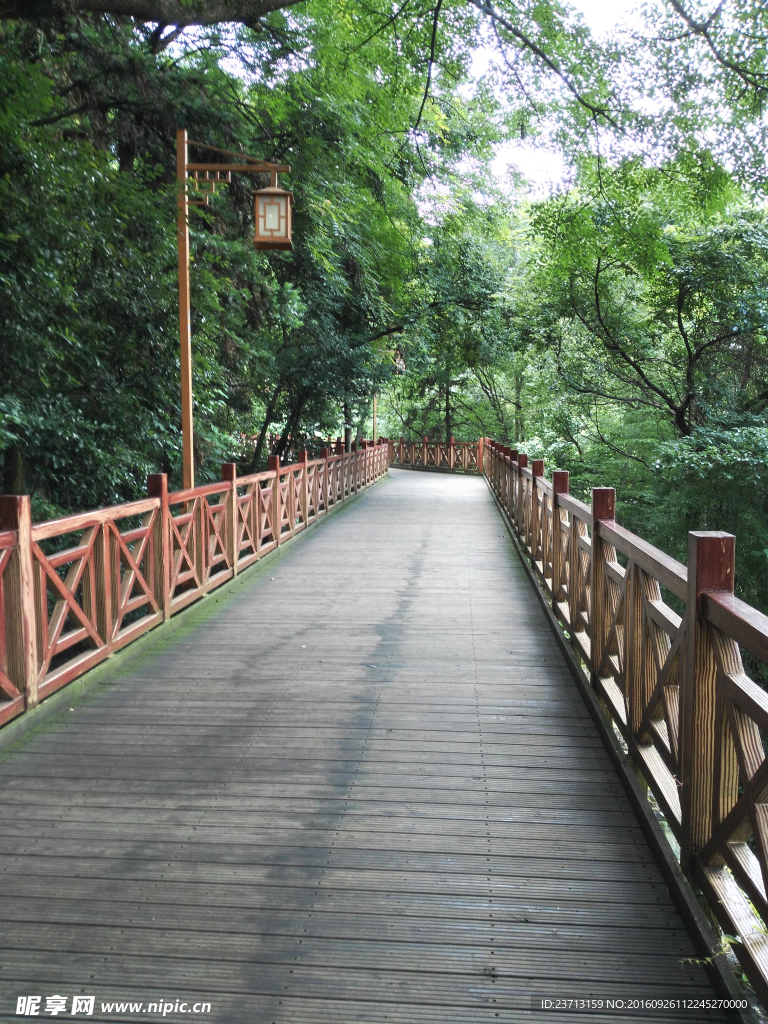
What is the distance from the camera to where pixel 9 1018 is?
2.12 m

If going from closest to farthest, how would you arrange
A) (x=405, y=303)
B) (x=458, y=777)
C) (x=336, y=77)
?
(x=458, y=777) → (x=336, y=77) → (x=405, y=303)

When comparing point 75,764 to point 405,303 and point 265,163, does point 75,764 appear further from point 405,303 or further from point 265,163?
point 405,303

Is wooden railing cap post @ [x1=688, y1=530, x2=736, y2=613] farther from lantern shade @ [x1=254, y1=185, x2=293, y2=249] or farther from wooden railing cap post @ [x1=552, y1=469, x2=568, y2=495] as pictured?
lantern shade @ [x1=254, y1=185, x2=293, y2=249]

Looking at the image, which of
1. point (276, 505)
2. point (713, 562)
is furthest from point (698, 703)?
point (276, 505)

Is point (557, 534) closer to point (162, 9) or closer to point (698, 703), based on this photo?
point (698, 703)

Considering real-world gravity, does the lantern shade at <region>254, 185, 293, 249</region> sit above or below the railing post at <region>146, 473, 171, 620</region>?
above

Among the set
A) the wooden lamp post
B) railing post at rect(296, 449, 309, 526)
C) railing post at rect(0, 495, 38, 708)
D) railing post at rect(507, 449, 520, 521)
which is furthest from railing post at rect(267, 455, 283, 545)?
railing post at rect(0, 495, 38, 708)

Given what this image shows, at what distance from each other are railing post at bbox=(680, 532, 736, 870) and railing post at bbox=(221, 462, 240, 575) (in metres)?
6.00

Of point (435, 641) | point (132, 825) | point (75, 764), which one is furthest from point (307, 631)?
point (132, 825)

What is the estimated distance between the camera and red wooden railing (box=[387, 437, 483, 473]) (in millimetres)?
30266

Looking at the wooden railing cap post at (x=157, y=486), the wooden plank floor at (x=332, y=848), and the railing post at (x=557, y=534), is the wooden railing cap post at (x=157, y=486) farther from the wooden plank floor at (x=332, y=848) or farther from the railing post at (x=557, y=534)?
the railing post at (x=557, y=534)

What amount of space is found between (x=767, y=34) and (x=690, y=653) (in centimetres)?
674

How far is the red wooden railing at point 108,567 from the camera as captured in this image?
4062 millimetres

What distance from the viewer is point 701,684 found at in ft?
8.20
